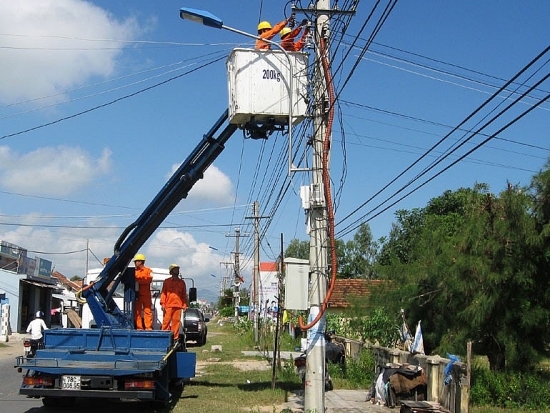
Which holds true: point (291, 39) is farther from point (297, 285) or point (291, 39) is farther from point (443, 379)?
point (443, 379)

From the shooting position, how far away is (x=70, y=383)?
37.0 feet

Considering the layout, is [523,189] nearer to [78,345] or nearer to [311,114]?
[311,114]

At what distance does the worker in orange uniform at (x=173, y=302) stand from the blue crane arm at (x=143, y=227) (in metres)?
0.79

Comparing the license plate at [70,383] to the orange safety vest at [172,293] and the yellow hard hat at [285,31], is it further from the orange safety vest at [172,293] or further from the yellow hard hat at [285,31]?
the yellow hard hat at [285,31]

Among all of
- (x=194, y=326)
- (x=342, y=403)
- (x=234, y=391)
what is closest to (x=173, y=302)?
(x=234, y=391)

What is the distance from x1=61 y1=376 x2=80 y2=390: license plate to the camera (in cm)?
1127

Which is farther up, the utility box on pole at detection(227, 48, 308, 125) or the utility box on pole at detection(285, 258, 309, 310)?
the utility box on pole at detection(227, 48, 308, 125)

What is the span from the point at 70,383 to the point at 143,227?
4.70 m

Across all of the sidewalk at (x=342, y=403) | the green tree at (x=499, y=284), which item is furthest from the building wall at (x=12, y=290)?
the green tree at (x=499, y=284)

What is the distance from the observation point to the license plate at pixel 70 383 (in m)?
11.3

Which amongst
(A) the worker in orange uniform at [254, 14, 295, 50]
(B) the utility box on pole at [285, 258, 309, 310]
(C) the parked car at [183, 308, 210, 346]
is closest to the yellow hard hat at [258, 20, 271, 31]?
(A) the worker in orange uniform at [254, 14, 295, 50]

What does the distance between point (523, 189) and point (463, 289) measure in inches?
94.8

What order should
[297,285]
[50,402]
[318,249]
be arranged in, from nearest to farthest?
[297,285], [318,249], [50,402]

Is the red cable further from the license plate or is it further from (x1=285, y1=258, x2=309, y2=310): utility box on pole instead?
the license plate
